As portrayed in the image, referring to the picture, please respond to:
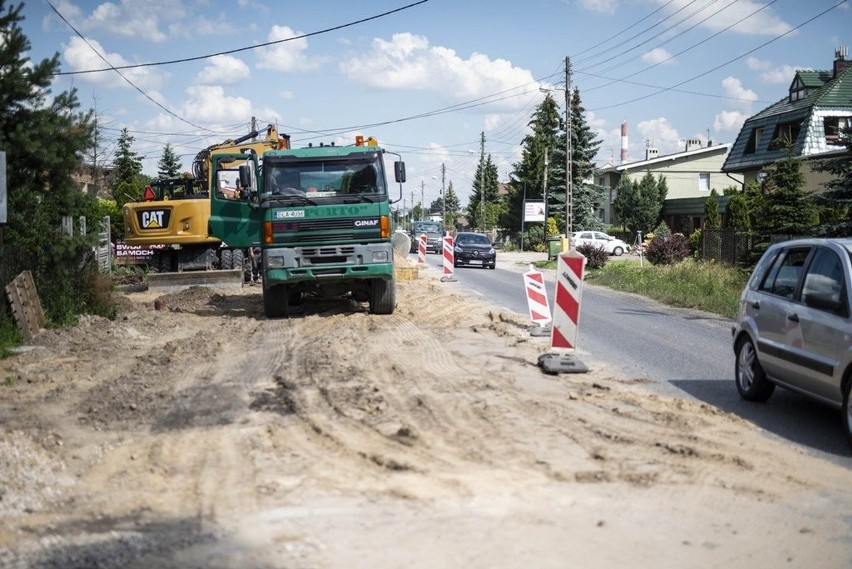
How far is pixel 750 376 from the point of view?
9383 mm

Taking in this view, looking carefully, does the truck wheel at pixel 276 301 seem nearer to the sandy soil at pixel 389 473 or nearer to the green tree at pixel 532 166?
the sandy soil at pixel 389 473

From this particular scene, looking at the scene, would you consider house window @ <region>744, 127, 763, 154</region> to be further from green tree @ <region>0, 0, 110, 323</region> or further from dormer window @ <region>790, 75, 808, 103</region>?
green tree @ <region>0, 0, 110, 323</region>

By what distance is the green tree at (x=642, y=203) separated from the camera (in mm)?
65812

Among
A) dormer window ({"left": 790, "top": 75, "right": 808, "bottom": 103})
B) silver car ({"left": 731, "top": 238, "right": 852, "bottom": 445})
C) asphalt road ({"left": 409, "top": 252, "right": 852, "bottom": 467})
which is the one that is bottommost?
asphalt road ({"left": 409, "top": 252, "right": 852, "bottom": 467})

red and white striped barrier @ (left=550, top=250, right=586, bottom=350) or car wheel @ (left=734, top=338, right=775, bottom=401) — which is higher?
red and white striped barrier @ (left=550, top=250, right=586, bottom=350)

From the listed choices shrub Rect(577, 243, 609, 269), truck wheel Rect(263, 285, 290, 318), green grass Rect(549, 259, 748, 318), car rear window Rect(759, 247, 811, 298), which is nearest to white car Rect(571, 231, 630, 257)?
shrub Rect(577, 243, 609, 269)

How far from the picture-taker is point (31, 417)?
27.2 ft

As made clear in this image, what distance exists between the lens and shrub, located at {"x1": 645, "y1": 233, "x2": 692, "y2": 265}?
3506 cm

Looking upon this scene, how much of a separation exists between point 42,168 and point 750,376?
10718 millimetres

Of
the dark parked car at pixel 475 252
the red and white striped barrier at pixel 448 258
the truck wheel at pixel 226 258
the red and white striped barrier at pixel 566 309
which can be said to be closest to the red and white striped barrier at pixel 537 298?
the red and white striped barrier at pixel 566 309

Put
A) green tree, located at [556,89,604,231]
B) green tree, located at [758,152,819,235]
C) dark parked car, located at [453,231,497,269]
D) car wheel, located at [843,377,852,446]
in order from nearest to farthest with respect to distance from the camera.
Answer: car wheel, located at [843,377,852,446], green tree, located at [758,152,819,235], dark parked car, located at [453,231,497,269], green tree, located at [556,89,604,231]

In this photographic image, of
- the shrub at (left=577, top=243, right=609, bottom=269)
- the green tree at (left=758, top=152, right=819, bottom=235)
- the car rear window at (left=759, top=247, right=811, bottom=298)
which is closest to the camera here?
the car rear window at (left=759, top=247, right=811, bottom=298)

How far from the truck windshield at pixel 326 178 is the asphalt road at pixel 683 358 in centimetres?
452

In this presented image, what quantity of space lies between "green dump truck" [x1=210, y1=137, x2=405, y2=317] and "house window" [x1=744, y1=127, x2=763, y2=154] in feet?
116
